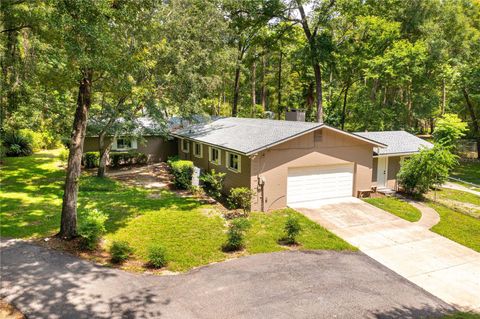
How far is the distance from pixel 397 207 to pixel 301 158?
5414mm

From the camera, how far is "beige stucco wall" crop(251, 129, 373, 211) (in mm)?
15008

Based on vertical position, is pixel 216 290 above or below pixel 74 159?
below

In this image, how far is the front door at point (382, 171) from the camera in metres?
19.1

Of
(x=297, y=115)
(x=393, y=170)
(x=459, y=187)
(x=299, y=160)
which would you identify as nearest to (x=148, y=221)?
(x=299, y=160)

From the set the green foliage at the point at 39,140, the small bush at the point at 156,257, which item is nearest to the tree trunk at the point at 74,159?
the small bush at the point at 156,257

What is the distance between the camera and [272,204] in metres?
15.4

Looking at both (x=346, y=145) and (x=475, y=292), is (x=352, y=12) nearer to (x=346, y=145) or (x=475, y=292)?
(x=346, y=145)

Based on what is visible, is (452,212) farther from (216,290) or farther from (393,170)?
(216,290)

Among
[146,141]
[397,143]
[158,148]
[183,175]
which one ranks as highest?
[397,143]

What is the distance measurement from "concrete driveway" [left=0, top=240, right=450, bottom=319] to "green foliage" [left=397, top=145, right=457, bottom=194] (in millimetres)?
9344

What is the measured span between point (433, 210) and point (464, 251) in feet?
15.9

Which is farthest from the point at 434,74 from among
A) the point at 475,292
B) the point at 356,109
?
the point at 475,292

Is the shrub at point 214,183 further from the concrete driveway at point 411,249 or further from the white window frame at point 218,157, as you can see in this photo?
the concrete driveway at point 411,249

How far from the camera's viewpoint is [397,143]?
20141 millimetres
